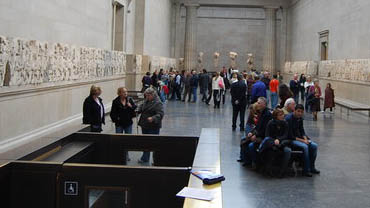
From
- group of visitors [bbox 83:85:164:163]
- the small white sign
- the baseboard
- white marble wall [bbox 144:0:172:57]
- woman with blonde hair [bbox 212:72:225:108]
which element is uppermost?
white marble wall [bbox 144:0:172:57]

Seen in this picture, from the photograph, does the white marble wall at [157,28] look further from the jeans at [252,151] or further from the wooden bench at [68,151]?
the wooden bench at [68,151]

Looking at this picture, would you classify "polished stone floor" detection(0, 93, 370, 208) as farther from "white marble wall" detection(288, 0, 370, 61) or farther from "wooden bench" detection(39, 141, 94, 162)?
"white marble wall" detection(288, 0, 370, 61)

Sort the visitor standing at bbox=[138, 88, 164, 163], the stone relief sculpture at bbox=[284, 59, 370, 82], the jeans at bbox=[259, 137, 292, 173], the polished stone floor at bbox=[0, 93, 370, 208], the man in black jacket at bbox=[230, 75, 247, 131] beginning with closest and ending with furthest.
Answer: the polished stone floor at bbox=[0, 93, 370, 208], the jeans at bbox=[259, 137, 292, 173], the visitor standing at bbox=[138, 88, 164, 163], the man in black jacket at bbox=[230, 75, 247, 131], the stone relief sculpture at bbox=[284, 59, 370, 82]

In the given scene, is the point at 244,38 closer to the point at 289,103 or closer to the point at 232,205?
the point at 289,103

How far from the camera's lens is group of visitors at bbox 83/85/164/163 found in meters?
8.84

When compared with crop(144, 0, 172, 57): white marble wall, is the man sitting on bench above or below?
below

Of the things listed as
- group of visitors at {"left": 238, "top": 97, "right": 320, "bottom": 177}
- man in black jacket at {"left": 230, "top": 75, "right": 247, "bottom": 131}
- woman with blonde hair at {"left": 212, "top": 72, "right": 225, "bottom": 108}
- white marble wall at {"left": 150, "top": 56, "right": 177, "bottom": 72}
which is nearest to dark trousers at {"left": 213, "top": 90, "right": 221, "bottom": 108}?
woman with blonde hair at {"left": 212, "top": 72, "right": 225, "bottom": 108}

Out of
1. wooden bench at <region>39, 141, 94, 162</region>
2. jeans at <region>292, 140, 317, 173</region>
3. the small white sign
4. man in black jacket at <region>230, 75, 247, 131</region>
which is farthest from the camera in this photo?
man in black jacket at <region>230, 75, 247, 131</region>

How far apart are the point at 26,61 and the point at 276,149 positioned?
5300mm

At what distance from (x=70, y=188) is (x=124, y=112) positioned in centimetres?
367

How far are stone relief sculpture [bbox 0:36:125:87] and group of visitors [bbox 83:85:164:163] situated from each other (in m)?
1.51

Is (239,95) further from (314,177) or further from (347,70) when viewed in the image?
(347,70)

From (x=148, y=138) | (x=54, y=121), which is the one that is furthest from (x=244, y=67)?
(x=148, y=138)

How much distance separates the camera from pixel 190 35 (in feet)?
131
